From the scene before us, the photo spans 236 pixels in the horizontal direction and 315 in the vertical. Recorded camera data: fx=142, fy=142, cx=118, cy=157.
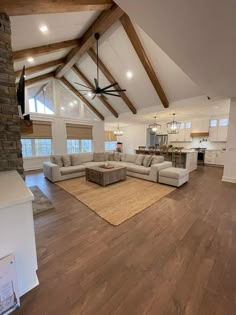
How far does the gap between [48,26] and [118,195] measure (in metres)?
4.08

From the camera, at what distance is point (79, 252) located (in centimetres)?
181

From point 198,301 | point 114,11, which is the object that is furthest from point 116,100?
point 198,301

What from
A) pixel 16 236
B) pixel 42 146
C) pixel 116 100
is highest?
→ pixel 116 100

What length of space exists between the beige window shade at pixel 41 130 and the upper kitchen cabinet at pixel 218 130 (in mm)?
8302

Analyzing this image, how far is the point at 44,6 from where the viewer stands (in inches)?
91.3

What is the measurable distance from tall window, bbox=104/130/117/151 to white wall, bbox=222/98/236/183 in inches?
340

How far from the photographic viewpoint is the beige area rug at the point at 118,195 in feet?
9.09

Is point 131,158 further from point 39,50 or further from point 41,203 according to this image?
point 39,50

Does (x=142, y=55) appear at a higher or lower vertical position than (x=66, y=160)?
higher

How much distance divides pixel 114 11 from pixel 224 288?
4930mm

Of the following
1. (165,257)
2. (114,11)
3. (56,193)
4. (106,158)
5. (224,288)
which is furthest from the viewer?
(106,158)

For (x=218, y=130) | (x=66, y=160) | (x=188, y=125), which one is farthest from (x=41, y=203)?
(x=218, y=130)

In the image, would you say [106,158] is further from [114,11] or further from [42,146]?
[114,11]

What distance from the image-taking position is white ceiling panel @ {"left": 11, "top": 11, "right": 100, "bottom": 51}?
2.71 metres
